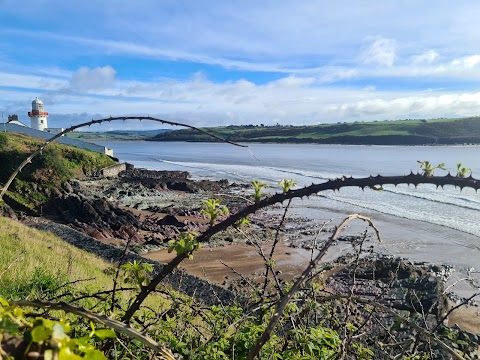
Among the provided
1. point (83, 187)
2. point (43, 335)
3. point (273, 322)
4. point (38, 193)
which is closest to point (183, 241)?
point (273, 322)

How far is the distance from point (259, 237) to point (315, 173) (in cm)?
3195

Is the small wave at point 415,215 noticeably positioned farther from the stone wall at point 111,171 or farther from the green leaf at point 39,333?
the green leaf at point 39,333

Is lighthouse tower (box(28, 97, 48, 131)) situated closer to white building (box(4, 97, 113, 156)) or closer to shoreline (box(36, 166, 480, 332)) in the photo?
white building (box(4, 97, 113, 156))

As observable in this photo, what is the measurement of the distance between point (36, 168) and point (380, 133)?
423 ft

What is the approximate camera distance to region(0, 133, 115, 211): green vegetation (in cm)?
3122

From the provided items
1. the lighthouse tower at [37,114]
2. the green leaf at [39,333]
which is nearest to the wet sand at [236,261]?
the green leaf at [39,333]

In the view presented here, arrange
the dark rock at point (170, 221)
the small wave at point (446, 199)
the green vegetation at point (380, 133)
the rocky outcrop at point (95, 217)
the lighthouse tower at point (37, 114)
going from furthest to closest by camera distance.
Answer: the green vegetation at point (380, 133)
the lighthouse tower at point (37, 114)
the small wave at point (446, 199)
the dark rock at point (170, 221)
the rocky outcrop at point (95, 217)

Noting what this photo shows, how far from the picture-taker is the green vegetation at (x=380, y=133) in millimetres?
133250

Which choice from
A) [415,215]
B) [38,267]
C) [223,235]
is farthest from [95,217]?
[415,215]

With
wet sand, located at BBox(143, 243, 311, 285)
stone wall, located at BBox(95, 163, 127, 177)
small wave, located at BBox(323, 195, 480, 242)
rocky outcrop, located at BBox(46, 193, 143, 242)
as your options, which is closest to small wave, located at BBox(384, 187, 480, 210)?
small wave, located at BBox(323, 195, 480, 242)

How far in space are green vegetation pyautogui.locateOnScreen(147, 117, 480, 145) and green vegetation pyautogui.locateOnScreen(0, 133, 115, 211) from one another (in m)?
75.9

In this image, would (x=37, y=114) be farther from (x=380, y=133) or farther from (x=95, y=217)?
(x=380, y=133)

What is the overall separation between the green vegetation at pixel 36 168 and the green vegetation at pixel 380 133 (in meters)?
75.9

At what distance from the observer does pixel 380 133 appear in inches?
5728
